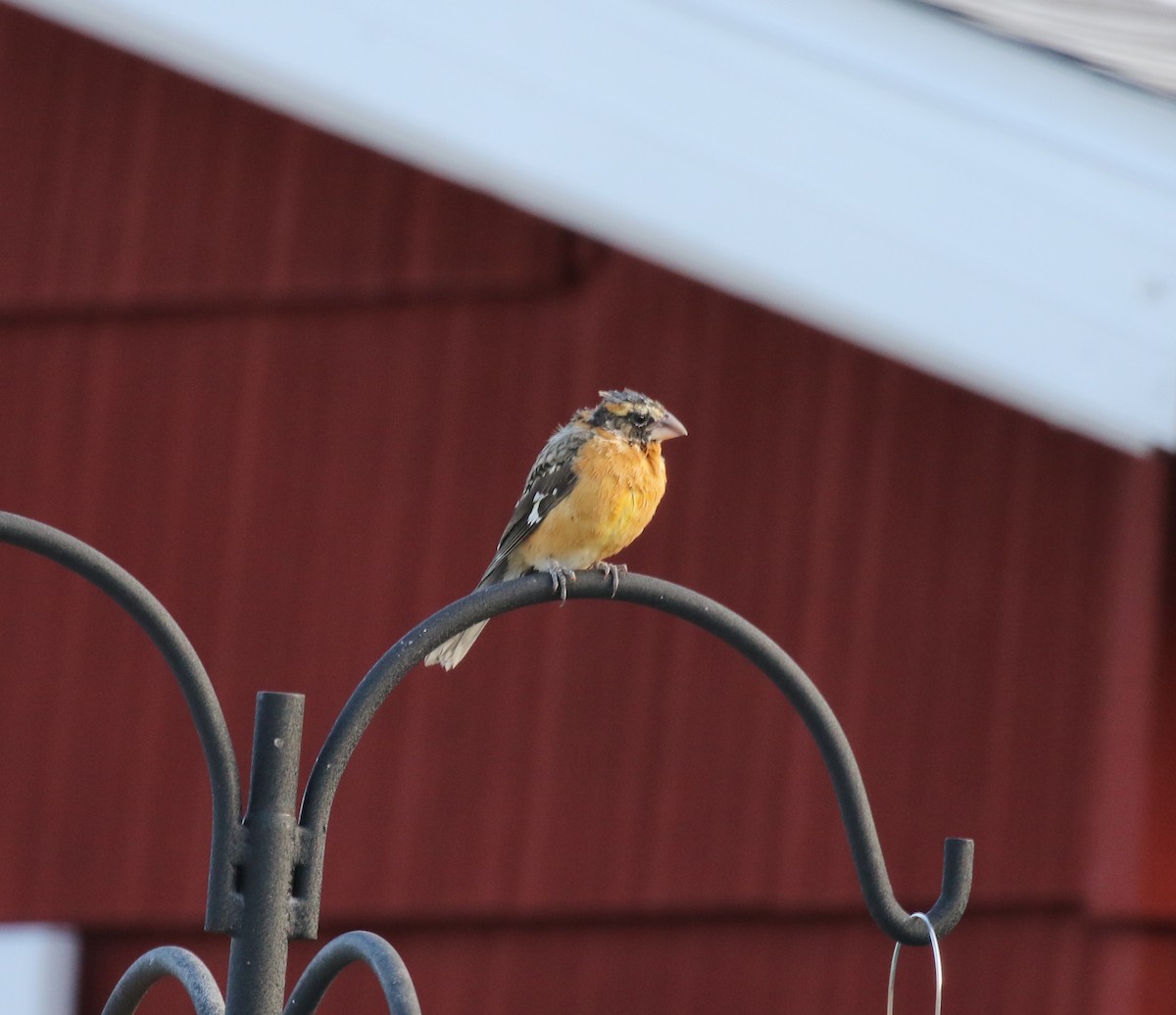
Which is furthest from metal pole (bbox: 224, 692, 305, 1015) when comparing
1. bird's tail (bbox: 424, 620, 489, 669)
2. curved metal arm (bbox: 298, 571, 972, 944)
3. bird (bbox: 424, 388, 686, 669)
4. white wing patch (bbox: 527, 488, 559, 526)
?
white wing patch (bbox: 527, 488, 559, 526)

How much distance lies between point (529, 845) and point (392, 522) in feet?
4.29

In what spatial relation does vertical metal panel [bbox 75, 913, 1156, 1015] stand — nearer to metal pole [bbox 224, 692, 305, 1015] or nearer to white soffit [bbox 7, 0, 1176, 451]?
white soffit [bbox 7, 0, 1176, 451]

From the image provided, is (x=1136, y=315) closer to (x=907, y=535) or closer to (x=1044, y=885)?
(x=907, y=535)

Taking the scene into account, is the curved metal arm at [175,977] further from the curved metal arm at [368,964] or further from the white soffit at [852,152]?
the white soffit at [852,152]

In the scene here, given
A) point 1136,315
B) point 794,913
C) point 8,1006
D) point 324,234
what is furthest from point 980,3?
point 8,1006

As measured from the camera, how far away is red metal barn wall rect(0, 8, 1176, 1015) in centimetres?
571

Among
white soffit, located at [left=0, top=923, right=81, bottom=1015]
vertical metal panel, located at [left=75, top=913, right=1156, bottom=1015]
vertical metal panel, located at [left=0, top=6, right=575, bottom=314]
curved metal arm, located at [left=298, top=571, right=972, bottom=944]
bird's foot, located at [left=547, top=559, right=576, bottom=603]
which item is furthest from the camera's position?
vertical metal panel, located at [left=0, top=6, right=575, bottom=314]

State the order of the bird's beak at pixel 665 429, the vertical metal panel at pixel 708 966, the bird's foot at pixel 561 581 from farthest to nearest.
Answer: the vertical metal panel at pixel 708 966
the bird's beak at pixel 665 429
the bird's foot at pixel 561 581

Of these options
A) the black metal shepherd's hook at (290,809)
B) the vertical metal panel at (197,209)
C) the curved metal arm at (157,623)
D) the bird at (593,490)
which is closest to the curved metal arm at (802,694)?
the black metal shepherd's hook at (290,809)

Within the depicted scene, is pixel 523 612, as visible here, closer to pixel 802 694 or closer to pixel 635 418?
pixel 635 418

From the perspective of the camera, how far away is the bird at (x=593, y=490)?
4152mm

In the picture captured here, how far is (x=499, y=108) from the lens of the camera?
463cm

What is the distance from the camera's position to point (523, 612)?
6.12 meters

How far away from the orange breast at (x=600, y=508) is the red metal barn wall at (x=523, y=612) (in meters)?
1.74
